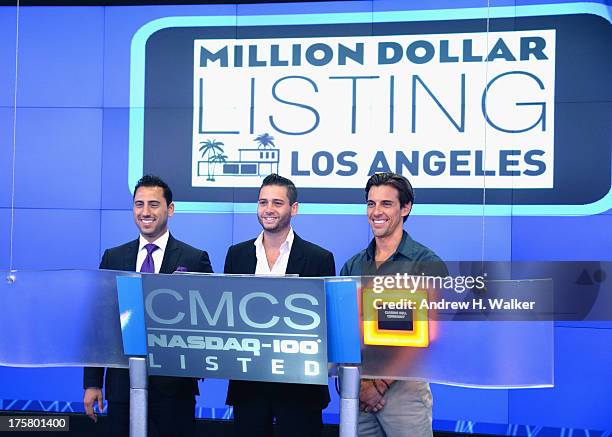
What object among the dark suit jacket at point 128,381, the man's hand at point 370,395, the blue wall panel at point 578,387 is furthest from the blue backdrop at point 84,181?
the man's hand at point 370,395

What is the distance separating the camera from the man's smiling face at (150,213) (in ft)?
11.0

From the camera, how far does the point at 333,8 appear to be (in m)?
4.88

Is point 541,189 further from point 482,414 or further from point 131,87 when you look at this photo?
point 131,87

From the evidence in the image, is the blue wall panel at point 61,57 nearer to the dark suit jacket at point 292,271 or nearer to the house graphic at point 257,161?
A: the house graphic at point 257,161

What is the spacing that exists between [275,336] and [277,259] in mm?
856

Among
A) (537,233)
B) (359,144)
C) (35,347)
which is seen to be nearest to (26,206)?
(359,144)

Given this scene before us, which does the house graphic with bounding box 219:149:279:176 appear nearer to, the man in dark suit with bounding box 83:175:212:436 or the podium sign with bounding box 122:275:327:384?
the man in dark suit with bounding box 83:175:212:436

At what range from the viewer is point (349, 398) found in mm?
2475

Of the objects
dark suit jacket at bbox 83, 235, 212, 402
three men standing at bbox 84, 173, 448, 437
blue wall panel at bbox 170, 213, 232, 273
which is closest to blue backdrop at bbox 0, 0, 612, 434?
blue wall panel at bbox 170, 213, 232, 273

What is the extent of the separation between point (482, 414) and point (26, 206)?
2.92 metres

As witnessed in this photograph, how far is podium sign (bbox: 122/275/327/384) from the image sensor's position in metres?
2.42

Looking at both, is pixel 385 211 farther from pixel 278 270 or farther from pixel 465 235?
pixel 465 235

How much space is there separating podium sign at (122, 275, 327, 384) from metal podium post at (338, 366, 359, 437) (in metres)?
0.07

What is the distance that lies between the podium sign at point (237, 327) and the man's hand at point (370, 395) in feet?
1.07
